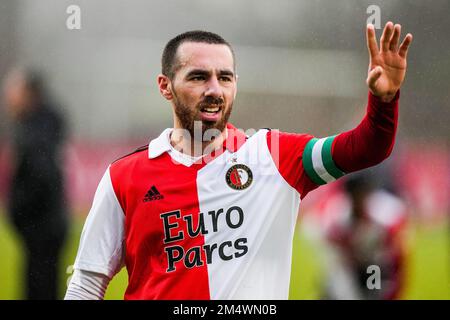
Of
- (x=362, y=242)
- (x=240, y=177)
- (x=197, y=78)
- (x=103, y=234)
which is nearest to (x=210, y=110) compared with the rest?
(x=197, y=78)

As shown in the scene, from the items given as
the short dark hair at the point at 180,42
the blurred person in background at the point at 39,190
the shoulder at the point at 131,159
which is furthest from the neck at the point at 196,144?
the blurred person in background at the point at 39,190

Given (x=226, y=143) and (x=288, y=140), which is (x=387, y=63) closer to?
(x=288, y=140)

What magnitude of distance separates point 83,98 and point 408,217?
8.82 feet

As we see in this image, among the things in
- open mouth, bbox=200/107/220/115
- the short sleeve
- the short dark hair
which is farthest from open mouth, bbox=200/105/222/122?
the short sleeve

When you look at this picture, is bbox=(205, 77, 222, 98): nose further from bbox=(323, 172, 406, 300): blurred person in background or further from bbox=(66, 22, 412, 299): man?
bbox=(323, 172, 406, 300): blurred person in background

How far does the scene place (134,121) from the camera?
6184mm

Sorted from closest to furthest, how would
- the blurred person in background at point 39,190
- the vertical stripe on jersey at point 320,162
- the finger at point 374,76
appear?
1. the finger at point 374,76
2. the vertical stripe on jersey at point 320,162
3. the blurred person in background at point 39,190

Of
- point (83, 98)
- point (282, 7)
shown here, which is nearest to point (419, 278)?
point (282, 7)

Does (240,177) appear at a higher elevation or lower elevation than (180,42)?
lower

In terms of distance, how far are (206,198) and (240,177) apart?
0.12 metres

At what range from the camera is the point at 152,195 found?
2061mm

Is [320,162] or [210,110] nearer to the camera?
[320,162]

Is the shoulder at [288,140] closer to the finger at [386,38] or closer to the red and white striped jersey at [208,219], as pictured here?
the red and white striped jersey at [208,219]

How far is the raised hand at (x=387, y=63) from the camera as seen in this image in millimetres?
1767
